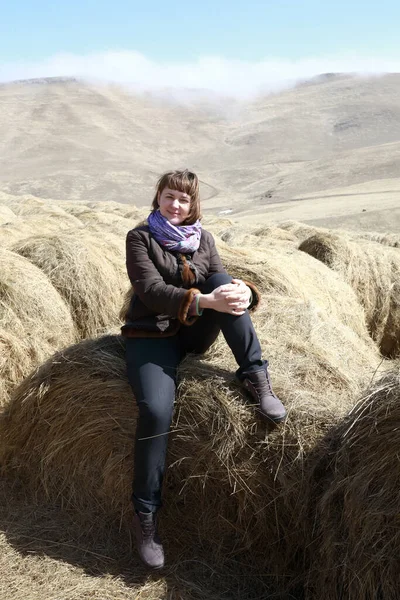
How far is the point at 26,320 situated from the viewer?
568cm

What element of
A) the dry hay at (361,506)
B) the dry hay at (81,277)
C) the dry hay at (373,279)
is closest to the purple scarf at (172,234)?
the dry hay at (361,506)

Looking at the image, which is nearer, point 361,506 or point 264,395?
Result: point 361,506

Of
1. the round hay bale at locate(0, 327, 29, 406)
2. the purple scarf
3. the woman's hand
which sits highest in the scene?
Answer: the purple scarf

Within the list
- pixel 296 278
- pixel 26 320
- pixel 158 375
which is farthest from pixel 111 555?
pixel 296 278

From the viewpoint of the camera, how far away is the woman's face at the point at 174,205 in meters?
3.76

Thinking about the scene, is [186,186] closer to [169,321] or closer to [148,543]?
[169,321]

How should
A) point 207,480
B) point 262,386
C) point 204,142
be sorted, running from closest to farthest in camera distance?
point 262,386 < point 207,480 < point 204,142

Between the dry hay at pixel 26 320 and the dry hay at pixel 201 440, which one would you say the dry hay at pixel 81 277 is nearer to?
the dry hay at pixel 26 320

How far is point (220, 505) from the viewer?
135 inches

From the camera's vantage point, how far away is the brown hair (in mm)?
3732

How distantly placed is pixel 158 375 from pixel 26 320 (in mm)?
2691

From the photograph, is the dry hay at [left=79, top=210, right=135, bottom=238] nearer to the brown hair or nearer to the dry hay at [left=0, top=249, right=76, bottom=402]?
the dry hay at [left=0, top=249, right=76, bottom=402]

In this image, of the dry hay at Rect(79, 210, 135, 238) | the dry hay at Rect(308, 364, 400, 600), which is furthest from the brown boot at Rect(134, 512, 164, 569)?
the dry hay at Rect(79, 210, 135, 238)

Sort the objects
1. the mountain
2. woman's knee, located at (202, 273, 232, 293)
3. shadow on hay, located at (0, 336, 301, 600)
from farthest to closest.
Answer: the mountain < woman's knee, located at (202, 273, 232, 293) < shadow on hay, located at (0, 336, 301, 600)
